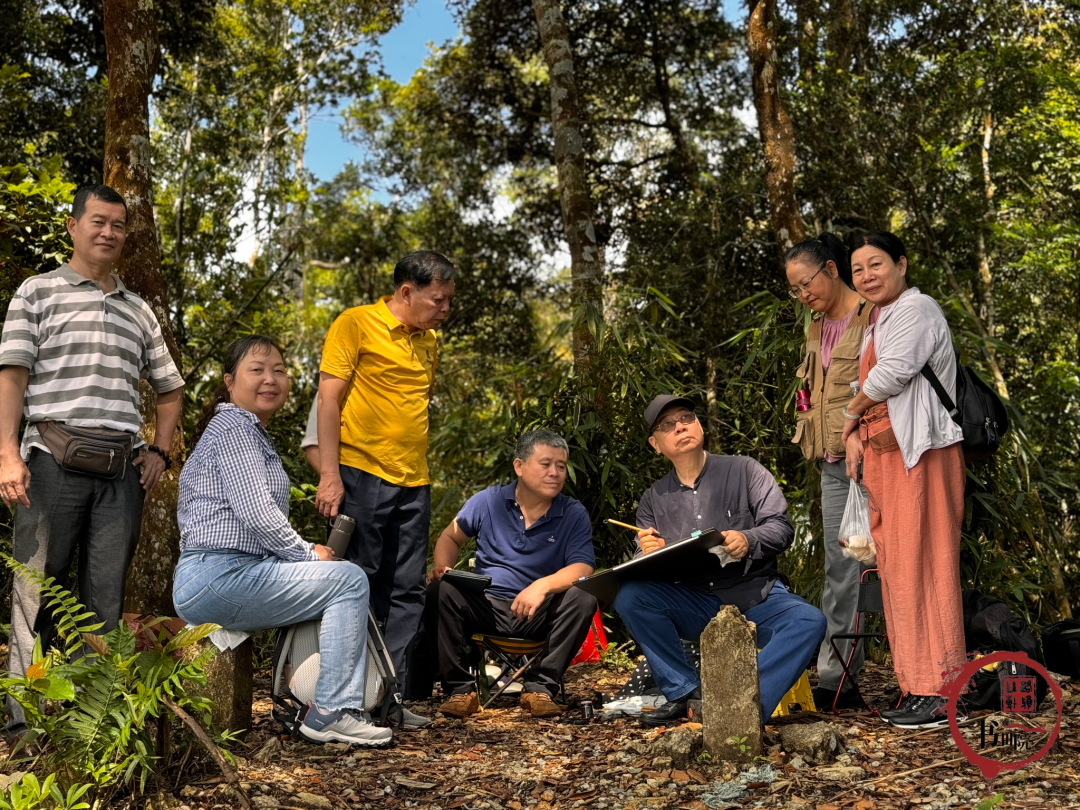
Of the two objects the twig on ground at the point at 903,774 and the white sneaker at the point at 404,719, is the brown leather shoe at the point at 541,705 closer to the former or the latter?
the white sneaker at the point at 404,719

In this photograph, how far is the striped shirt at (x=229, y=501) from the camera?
324 centimetres

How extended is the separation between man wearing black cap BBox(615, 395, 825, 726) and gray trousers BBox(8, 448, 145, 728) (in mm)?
1736

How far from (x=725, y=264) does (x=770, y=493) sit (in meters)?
5.72

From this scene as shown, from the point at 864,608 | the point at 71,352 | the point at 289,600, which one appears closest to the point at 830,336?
the point at 864,608

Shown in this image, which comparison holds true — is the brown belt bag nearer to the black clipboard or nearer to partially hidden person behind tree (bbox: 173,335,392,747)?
partially hidden person behind tree (bbox: 173,335,392,747)

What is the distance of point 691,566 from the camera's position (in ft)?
11.6

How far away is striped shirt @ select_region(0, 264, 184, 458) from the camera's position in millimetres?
3273

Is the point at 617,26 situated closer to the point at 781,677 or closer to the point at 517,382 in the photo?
the point at 517,382

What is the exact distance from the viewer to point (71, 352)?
334 cm

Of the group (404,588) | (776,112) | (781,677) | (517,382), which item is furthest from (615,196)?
(781,677)

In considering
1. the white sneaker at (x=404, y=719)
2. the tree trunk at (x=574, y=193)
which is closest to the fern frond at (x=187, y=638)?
the white sneaker at (x=404, y=719)

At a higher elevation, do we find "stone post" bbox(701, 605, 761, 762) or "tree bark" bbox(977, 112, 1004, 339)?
"tree bark" bbox(977, 112, 1004, 339)

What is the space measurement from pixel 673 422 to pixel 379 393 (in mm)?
1211

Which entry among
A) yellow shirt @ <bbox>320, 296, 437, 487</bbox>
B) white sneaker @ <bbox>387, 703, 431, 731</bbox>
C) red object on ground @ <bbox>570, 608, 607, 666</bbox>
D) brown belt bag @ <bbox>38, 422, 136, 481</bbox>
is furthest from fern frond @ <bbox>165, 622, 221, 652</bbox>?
red object on ground @ <bbox>570, 608, 607, 666</bbox>
